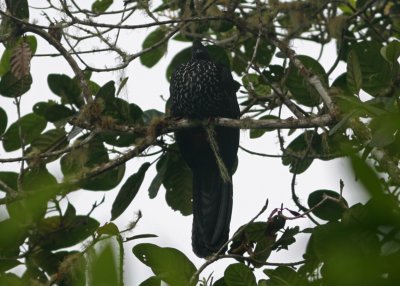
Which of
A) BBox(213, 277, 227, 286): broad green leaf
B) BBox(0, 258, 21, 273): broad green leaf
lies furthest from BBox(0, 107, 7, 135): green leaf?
BBox(213, 277, 227, 286): broad green leaf

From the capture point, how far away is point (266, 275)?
2.28 m

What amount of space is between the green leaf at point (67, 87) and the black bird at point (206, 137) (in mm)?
608

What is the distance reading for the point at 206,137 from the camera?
13.1ft

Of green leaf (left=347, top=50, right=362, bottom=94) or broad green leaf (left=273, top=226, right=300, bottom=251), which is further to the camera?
green leaf (left=347, top=50, right=362, bottom=94)

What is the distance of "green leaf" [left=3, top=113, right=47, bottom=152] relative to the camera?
3607 mm

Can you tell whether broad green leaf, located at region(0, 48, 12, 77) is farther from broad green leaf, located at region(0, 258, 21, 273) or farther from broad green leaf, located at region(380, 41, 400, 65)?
broad green leaf, located at region(380, 41, 400, 65)

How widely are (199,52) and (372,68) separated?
1.39 metres

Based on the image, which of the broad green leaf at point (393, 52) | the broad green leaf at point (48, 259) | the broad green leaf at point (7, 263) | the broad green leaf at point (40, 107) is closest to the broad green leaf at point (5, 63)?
the broad green leaf at point (40, 107)

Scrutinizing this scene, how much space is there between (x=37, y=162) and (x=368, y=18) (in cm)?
212

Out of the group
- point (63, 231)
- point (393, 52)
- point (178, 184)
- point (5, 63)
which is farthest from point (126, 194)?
point (393, 52)

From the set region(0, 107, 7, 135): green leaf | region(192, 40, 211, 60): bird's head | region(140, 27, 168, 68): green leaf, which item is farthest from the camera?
region(140, 27, 168, 68): green leaf

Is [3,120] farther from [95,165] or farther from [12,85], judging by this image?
[95,165]

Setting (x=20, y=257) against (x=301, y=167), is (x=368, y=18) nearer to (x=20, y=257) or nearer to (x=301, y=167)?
(x=301, y=167)

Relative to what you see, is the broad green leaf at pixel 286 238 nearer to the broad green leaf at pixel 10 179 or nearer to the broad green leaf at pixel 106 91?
the broad green leaf at pixel 106 91
